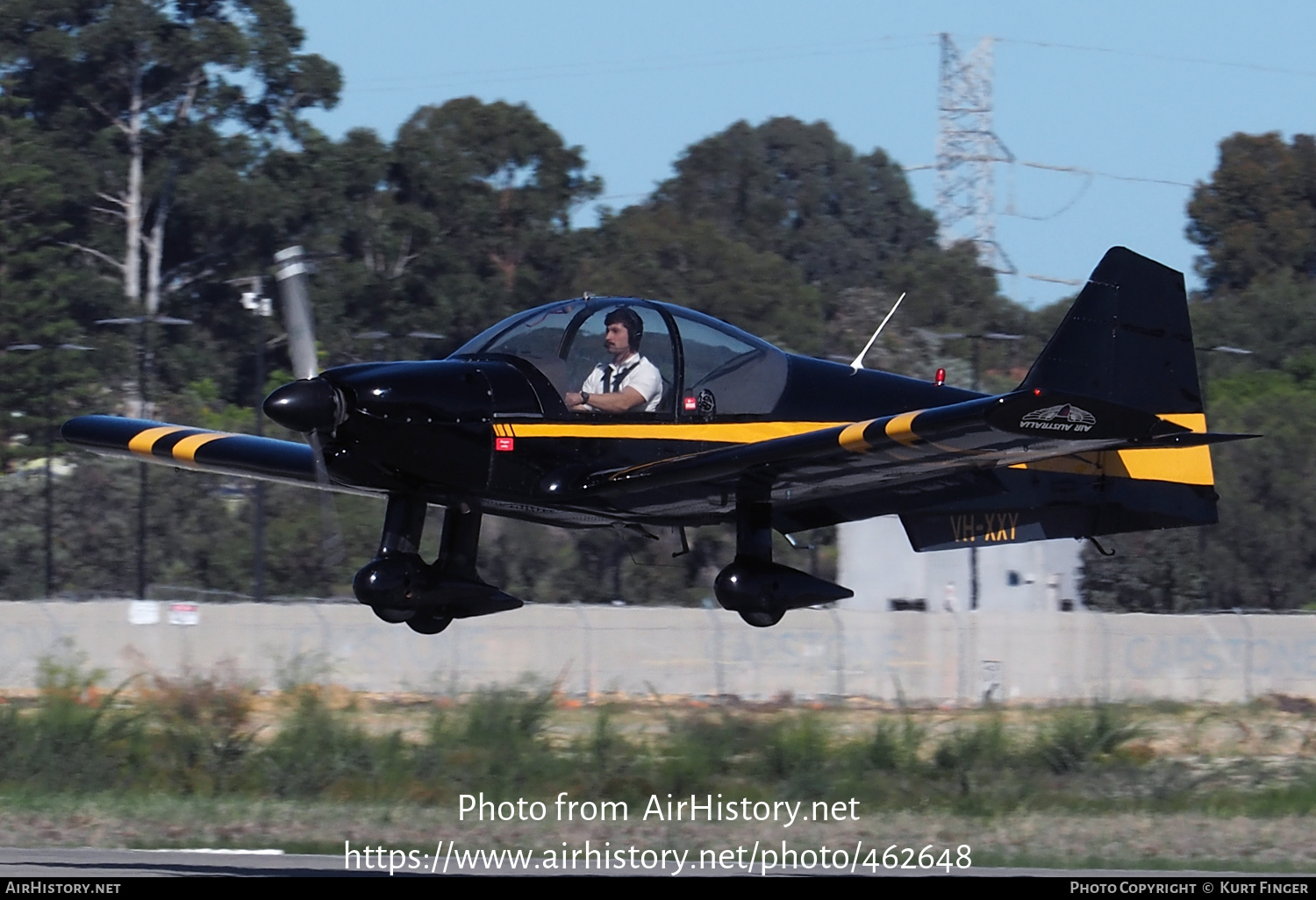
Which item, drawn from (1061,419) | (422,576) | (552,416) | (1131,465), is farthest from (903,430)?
(422,576)

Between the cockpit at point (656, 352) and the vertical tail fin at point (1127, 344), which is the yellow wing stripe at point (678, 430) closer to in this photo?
the cockpit at point (656, 352)

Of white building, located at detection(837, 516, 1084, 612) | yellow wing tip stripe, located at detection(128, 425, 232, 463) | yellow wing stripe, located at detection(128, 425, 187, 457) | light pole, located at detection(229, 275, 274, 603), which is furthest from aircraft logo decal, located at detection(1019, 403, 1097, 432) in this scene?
white building, located at detection(837, 516, 1084, 612)

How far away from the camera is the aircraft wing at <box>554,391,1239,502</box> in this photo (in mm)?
9141

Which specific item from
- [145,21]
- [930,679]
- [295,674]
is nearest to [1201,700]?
[930,679]

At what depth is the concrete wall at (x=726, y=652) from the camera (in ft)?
76.5

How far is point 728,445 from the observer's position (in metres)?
11.4

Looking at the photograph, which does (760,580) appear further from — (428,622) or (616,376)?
(428,622)

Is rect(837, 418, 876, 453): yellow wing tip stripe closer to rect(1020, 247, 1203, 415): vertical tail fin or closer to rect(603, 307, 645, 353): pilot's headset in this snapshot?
rect(1020, 247, 1203, 415): vertical tail fin

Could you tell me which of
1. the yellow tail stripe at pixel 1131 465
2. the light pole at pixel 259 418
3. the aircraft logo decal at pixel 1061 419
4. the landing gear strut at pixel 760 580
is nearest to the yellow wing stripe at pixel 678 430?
the landing gear strut at pixel 760 580

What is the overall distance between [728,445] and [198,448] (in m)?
4.39

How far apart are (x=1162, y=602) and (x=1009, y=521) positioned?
89.9 feet

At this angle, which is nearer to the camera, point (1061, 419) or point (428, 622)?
point (1061, 419)

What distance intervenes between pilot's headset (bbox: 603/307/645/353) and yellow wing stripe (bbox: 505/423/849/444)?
1.82ft

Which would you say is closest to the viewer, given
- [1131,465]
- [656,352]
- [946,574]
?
[656,352]
